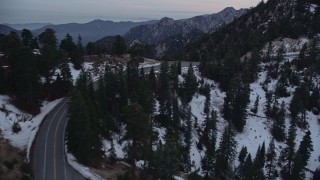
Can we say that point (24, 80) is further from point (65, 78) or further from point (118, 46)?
point (118, 46)

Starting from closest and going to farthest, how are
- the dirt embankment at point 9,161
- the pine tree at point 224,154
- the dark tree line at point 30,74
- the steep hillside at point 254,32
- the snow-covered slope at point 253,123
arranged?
1. the dirt embankment at point 9,161
2. the dark tree line at point 30,74
3. the pine tree at point 224,154
4. the snow-covered slope at point 253,123
5. the steep hillside at point 254,32

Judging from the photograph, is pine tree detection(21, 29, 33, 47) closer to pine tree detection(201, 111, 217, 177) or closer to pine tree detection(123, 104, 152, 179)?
pine tree detection(201, 111, 217, 177)

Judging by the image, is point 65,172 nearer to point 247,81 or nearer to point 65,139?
point 65,139

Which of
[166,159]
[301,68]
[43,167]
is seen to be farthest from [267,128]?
[43,167]

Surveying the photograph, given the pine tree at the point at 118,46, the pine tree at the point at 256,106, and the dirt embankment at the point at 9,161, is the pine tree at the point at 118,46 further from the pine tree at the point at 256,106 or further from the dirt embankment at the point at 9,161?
the dirt embankment at the point at 9,161

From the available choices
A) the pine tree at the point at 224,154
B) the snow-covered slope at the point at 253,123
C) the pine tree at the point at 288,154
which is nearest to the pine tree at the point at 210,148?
the pine tree at the point at 224,154

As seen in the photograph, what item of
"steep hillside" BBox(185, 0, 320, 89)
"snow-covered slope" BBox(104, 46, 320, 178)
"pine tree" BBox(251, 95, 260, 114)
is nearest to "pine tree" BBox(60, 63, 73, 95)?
"snow-covered slope" BBox(104, 46, 320, 178)
